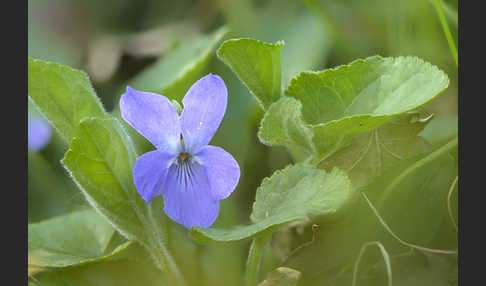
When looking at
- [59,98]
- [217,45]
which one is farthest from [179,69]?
[59,98]

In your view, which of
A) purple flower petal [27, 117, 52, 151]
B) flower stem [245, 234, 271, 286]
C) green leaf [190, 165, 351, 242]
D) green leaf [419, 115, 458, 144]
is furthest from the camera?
purple flower petal [27, 117, 52, 151]

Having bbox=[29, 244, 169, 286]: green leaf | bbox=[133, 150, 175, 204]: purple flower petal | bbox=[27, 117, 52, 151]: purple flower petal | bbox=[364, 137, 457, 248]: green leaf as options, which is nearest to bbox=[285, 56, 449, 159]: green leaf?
bbox=[364, 137, 457, 248]: green leaf

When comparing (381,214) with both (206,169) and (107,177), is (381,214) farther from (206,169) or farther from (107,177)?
(107,177)

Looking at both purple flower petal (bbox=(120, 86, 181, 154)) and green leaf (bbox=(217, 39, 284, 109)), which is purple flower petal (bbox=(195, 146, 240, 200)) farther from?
green leaf (bbox=(217, 39, 284, 109))

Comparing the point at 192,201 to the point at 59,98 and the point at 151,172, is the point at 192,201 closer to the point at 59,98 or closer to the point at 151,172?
the point at 151,172

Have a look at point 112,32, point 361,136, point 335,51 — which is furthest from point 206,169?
point 112,32

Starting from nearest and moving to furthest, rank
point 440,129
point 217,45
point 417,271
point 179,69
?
point 417,271, point 440,129, point 179,69, point 217,45

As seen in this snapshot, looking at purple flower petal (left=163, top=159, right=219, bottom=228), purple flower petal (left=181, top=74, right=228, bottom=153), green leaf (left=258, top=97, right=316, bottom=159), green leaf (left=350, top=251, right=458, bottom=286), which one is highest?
purple flower petal (left=181, top=74, right=228, bottom=153)
